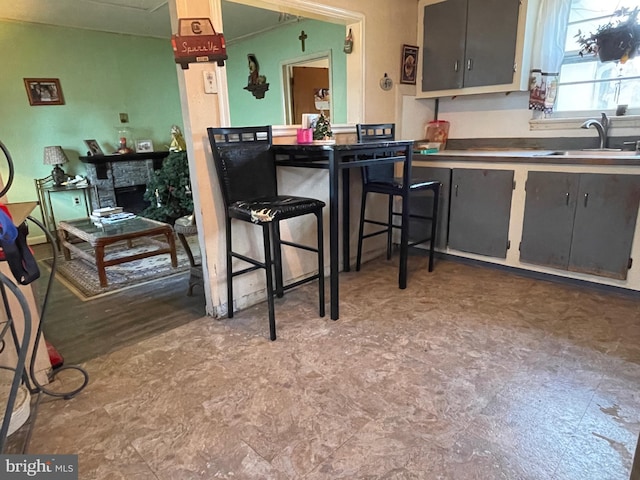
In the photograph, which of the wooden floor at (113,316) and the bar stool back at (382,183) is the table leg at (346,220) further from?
the wooden floor at (113,316)

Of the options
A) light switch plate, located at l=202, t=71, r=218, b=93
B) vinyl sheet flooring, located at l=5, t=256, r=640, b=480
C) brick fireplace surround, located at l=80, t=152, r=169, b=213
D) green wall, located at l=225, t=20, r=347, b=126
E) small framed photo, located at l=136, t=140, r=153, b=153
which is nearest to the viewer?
vinyl sheet flooring, located at l=5, t=256, r=640, b=480

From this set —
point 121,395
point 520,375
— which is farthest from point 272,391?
point 520,375

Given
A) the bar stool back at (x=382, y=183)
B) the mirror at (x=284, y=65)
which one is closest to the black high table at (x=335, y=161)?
the bar stool back at (x=382, y=183)

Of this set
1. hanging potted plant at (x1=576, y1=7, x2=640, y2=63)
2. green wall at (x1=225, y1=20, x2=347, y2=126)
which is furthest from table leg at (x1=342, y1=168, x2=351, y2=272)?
hanging potted plant at (x1=576, y1=7, x2=640, y2=63)

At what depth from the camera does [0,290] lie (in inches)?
61.2

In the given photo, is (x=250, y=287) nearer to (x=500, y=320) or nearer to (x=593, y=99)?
(x=500, y=320)

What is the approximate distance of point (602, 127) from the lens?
2719mm

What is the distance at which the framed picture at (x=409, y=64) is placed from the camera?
127 inches

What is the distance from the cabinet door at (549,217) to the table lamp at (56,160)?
14.5 feet

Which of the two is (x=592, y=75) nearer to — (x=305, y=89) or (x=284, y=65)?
(x=305, y=89)

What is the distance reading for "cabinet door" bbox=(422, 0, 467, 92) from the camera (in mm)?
3057

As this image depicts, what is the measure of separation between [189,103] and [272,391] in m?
1.48

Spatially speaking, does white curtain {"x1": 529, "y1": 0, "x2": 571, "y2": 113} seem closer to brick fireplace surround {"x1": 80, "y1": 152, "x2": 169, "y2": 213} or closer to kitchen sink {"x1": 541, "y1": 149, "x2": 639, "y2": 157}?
kitchen sink {"x1": 541, "y1": 149, "x2": 639, "y2": 157}

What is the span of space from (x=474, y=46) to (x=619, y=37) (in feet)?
2.92
